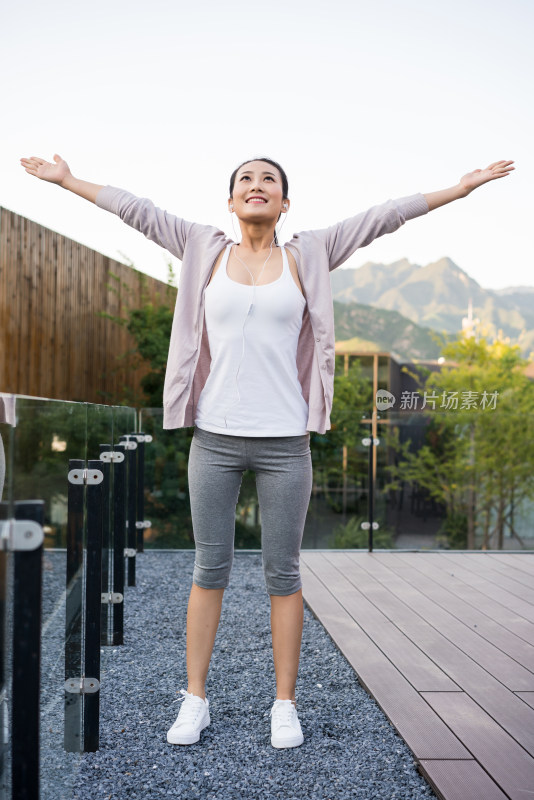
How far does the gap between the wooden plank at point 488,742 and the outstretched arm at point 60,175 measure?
5.68 feet

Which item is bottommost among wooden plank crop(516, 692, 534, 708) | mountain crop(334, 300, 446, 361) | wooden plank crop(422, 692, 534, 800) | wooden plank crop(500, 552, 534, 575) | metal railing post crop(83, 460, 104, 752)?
wooden plank crop(500, 552, 534, 575)

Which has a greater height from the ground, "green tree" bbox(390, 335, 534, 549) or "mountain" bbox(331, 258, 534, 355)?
"mountain" bbox(331, 258, 534, 355)

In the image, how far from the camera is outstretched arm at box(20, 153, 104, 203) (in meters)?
1.86

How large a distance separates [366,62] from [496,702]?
533 centimetres

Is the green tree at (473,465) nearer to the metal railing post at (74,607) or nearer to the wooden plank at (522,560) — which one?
the wooden plank at (522,560)

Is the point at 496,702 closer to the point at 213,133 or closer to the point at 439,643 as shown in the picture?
the point at 439,643

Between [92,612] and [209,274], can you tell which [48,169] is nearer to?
[209,274]

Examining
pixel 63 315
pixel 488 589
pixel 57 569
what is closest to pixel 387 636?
pixel 488 589

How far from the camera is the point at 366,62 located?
5840 millimetres

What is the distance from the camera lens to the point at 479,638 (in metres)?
2.68

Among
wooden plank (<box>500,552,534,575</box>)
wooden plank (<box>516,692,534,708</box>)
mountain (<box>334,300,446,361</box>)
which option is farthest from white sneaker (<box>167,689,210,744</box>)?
mountain (<box>334,300,446,361</box>)

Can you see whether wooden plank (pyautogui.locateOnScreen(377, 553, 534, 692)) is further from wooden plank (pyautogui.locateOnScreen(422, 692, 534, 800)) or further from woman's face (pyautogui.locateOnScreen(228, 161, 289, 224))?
woman's face (pyautogui.locateOnScreen(228, 161, 289, 224))

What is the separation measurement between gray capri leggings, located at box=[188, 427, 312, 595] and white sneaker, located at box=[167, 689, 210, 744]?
30cm

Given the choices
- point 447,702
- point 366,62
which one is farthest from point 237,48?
point 447,702
